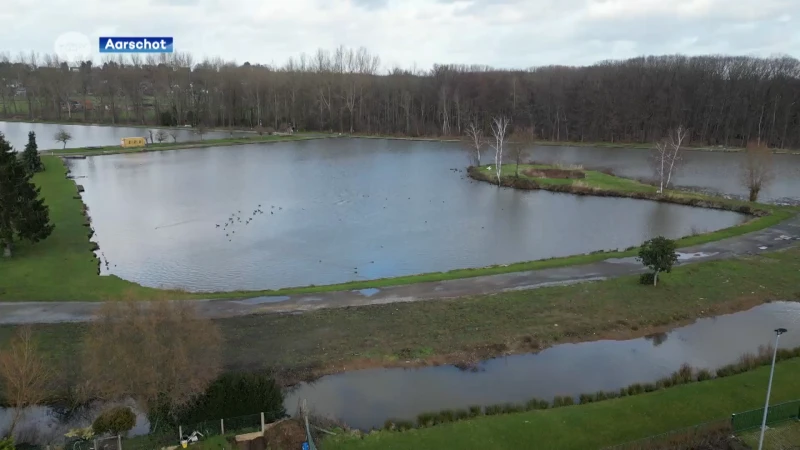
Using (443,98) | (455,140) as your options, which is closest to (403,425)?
(455,140)

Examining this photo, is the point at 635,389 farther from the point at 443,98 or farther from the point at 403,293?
the point at 443,98

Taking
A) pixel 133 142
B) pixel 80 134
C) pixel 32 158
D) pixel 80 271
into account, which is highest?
pixel 80 134

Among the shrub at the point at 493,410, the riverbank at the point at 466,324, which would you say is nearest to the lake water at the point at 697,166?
the riverbank at the point at 466,324

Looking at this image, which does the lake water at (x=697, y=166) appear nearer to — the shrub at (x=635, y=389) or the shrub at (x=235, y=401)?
the shrub at (x=635, y=389)

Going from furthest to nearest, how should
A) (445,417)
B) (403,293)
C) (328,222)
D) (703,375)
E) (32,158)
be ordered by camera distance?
(32,158) < (328,222) < (403,293) < (703,375) < (445,417)

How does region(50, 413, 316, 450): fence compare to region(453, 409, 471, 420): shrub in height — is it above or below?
above

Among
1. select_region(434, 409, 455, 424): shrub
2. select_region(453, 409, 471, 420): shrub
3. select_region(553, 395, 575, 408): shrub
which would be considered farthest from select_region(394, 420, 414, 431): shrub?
select_region(553, 395, 575, 408): shrub

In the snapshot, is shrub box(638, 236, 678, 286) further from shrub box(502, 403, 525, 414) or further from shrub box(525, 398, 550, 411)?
shrub box(502, 403, 525, 414)

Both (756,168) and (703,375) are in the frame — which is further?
(756,168)
